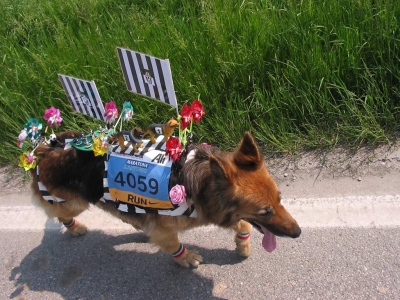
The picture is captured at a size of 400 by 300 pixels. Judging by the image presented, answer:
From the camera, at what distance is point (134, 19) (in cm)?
457

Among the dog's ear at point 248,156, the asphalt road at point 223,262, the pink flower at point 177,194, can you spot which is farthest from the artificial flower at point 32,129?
the dog's ear at point 248,156

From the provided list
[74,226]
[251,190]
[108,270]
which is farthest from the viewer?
[74,226]

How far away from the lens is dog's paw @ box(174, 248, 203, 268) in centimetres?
269

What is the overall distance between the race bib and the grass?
1.27 meters

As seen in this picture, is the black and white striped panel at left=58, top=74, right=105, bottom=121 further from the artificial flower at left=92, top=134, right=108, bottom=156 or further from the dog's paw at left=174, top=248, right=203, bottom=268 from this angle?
the dog's paw at left=174, top=248, right=203, bottom=268

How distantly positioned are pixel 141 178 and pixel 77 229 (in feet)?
3.83

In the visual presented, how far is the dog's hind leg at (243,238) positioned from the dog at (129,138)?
0.94 meters

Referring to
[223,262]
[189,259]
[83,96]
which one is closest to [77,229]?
[189,259]

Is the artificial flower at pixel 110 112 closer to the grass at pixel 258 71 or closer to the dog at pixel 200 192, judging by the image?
the dog at pixel 200 192

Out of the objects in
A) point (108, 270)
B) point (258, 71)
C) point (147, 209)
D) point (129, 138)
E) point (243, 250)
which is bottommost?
point (108, 270)

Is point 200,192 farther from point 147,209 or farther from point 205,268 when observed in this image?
point 205,268

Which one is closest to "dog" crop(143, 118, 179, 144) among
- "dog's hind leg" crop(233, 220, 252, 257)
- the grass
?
"dog's hind leg" crop(233, 220, 252, 257)

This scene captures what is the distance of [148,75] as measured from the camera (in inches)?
102

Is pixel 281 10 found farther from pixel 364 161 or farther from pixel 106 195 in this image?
pixel 106 195
